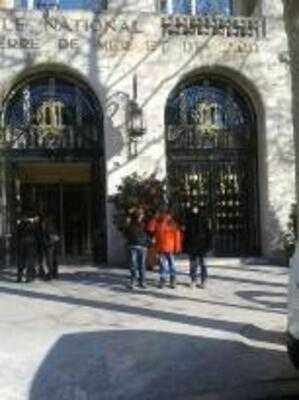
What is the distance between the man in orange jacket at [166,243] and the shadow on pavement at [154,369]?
18.3 feet

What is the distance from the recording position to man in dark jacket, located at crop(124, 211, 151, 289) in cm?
1958

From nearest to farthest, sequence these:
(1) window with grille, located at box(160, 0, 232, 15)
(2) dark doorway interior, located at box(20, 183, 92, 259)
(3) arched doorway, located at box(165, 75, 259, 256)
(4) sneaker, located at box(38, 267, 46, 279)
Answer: (4) sneaker, located at box(38, 267, 46, 279) → (2) dark doorway interior, located at box(20, 183, 92, 259) → (3) arched doorway, located at box(165, 75, 259, 256) → (1) window with grille, located at box(160, 0, 232, 15)

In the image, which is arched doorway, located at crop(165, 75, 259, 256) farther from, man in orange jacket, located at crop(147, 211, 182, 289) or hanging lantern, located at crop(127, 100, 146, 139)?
man in orange jacket, located at crop(147, 211, 182, 289)

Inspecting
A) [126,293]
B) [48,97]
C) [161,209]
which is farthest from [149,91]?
[126,293]

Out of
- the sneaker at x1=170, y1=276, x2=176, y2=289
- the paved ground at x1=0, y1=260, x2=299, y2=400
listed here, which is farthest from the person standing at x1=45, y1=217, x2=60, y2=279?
the sneaker at x1=170, y1=276, x2=176, y2=289

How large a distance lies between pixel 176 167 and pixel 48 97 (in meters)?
3.81

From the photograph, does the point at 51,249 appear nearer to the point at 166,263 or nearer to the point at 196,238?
the point at 166,263

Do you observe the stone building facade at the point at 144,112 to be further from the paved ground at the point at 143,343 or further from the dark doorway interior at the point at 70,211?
the paved ground at the point at 143,343

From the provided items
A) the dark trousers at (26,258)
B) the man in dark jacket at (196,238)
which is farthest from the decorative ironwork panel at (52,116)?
the man in dark jacket at (196,238)

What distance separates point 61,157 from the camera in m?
25.1

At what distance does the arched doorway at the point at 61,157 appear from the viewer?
24875 millimetres

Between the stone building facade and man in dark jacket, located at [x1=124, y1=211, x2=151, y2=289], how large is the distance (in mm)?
4845

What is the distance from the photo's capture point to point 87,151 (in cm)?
2522

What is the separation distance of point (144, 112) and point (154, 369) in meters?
13.4
